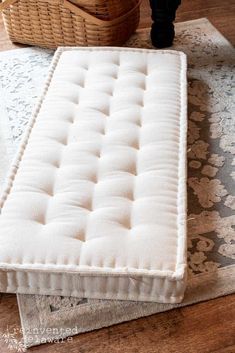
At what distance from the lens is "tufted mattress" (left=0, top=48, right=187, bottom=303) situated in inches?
41.3

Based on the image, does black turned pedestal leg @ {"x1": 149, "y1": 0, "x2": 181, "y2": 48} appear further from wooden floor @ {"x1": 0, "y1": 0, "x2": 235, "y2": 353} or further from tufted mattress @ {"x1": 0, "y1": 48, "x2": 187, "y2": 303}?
wooden floor @ {"x1": 0, "y1": 0, "x2": 235, "y2": 353}

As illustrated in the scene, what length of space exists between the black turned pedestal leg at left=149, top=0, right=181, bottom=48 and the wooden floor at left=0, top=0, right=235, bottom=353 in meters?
1.27

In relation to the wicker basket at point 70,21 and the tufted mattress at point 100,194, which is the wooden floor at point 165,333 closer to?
the tufted mattress at point 100,194

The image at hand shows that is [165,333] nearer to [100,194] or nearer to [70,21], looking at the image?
[100,194]

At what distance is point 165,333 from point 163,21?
4.49 ft

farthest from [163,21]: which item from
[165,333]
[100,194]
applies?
[165,333]

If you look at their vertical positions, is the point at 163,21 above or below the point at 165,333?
above

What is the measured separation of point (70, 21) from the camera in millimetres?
1940

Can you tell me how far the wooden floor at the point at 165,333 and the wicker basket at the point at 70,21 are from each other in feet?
3.87

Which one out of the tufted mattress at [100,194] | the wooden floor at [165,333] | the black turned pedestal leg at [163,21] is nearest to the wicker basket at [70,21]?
the black turned pedestal leg at [163,21]

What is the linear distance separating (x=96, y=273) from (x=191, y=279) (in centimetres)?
26

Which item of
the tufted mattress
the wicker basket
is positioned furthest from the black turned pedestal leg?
the tufted mattress

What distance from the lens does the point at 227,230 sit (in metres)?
1.29

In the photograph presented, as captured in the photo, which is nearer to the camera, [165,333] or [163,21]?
[165,333]
